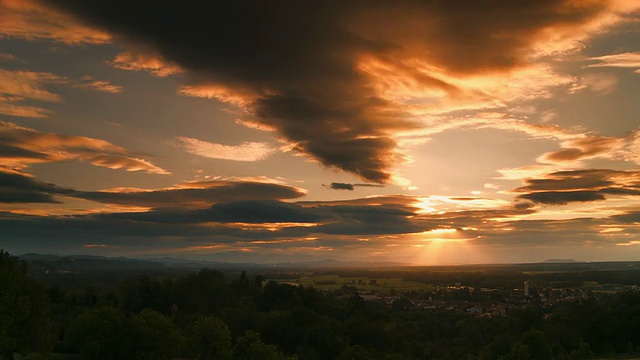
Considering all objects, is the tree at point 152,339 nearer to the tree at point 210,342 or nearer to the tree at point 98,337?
the tree at point 98,337

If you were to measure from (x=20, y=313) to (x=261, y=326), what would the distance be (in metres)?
46.6

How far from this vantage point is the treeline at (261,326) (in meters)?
47.2

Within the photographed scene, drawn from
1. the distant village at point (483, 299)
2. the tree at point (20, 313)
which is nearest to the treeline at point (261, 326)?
the tree at point (20, 313)

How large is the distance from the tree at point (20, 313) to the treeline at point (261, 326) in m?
0.10

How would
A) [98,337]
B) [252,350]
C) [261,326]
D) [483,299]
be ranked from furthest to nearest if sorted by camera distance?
[483,299] → [261,326] → [252,350] → [98,337]

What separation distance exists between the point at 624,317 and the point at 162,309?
7690cm

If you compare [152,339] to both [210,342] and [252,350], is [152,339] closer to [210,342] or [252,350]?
[210,342]

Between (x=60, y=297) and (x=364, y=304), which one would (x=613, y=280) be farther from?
(x=60, y=297)

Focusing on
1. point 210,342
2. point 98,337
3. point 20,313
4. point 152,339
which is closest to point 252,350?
point 210,342

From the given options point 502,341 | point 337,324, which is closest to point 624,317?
point 502,341

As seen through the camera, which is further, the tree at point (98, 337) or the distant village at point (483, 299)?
the distant village at point (483, 299)

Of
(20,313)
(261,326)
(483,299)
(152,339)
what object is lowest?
(261,326)

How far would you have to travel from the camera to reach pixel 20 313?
136ft

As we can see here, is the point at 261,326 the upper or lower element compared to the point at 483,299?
lower
